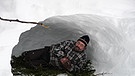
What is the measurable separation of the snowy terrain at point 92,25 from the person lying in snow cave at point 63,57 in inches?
10.4

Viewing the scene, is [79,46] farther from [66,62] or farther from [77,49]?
[66,62]

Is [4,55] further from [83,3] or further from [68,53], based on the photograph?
[83,3]

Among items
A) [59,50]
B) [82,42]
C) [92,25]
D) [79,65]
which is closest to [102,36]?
[92,25]

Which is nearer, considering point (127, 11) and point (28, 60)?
point (28, 60)

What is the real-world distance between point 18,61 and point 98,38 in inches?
45.1

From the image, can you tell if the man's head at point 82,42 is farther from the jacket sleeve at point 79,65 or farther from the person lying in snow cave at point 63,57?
the jacket sleeve at point 79,65

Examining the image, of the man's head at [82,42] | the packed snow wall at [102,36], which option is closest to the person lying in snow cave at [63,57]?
the man's head at [82,42]

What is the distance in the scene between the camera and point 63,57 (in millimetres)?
3168

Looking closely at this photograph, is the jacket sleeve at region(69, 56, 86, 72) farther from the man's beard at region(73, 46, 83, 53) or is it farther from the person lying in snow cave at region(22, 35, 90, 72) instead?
the man's beard at region(73, 46, 83, 53)

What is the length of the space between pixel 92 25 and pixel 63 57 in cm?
59

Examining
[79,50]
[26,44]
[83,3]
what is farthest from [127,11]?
[26,44]

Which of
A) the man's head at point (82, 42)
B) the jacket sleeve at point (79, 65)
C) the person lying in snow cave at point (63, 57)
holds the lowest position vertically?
the jacket sleeve at point (79, 65)

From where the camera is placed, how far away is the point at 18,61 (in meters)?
3.37

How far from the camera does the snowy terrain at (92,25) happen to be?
317cm
